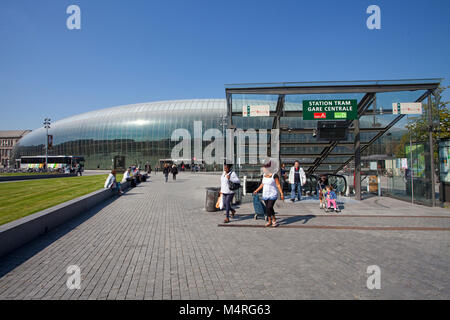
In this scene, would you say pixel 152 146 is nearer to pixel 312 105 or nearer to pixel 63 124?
pixel 63 124

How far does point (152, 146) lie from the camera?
237 feet

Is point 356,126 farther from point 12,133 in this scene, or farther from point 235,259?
point 12,133

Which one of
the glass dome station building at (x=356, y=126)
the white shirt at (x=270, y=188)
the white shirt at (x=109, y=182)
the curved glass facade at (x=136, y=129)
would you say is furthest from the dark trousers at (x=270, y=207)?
the curved glass facade at (x=136, y=129)

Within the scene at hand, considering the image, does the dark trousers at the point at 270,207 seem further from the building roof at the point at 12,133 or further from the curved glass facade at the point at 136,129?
the building roof at the point at 12,133

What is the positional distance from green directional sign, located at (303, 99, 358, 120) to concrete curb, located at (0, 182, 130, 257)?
31.6 ft

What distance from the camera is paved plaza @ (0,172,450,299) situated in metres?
3.67

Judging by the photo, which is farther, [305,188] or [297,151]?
[305,188]

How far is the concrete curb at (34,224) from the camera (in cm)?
520

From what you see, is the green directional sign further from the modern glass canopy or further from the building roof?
the building roof

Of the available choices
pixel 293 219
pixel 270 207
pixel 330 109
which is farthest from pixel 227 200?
pixel 330 109

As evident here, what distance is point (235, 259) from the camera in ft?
16.3

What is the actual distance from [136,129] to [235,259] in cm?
7316
